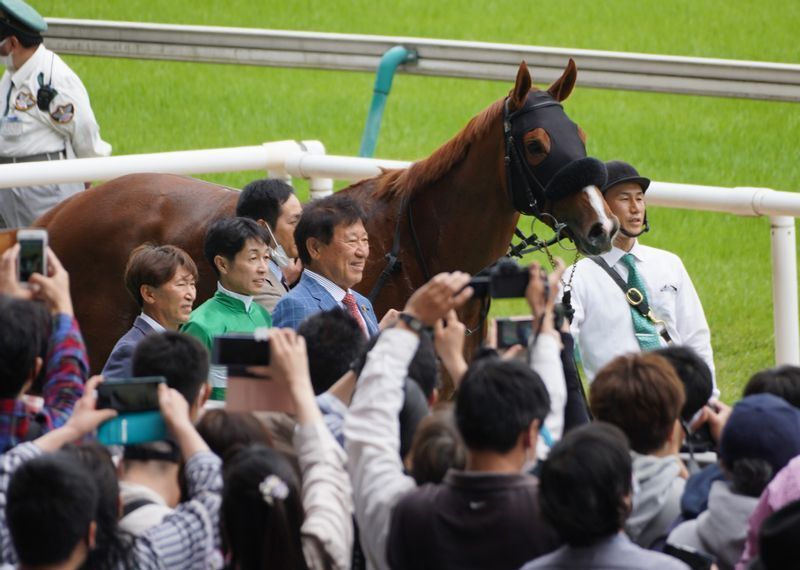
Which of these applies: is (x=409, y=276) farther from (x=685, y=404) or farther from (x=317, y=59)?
(x=317, y=59)

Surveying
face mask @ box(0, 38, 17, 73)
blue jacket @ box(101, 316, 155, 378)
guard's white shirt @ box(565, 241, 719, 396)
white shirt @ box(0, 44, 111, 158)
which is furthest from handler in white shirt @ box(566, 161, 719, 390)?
face mask @ box(0, 38, 17, 73)

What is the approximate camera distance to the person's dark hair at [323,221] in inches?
210

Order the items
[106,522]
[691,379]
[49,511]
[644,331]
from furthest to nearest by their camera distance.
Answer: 1. [644,331]
2. [691,379]
3. [106,522]
4. [49,511]

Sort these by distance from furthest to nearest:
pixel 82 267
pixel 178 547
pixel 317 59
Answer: pixel 317 59 < pixel 82 267 < pixel 178 547

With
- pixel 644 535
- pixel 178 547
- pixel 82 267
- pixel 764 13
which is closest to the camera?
pixel 178 547

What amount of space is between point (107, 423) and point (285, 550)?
1.63 feet

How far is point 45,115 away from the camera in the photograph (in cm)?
787

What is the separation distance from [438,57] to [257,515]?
23.0ft

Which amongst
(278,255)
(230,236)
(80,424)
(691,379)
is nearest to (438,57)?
(278,255)

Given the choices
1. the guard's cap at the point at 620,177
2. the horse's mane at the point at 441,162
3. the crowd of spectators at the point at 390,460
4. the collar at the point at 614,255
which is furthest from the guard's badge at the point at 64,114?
the crowd of spectators at the point at 390,460

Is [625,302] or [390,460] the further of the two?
[625,302]

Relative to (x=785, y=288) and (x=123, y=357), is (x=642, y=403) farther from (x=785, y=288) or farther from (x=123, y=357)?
(x=785, y=288)

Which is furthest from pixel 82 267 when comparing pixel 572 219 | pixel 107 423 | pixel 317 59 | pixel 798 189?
pixel 798 189

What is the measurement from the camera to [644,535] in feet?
11.8
